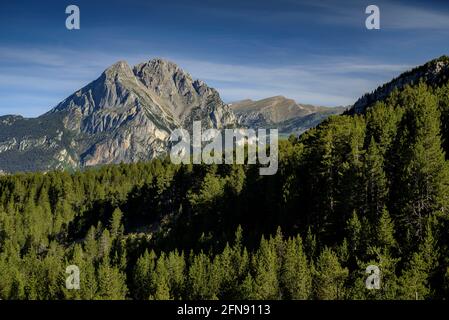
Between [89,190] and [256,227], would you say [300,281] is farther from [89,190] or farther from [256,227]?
[89,190]

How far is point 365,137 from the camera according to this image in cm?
8019

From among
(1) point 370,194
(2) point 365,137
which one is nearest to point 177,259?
(1) point 370,194

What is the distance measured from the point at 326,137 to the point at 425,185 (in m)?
19.3

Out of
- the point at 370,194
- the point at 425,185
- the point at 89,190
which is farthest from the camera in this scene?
the point at 89,190

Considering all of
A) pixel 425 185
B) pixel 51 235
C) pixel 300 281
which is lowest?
pixel 51 235

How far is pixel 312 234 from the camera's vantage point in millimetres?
71125

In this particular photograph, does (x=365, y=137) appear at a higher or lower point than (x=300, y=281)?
higher

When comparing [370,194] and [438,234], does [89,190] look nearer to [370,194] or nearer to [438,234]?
[370,194]

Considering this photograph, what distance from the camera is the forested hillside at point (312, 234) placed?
54.2 metres

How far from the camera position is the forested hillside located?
178 feet
